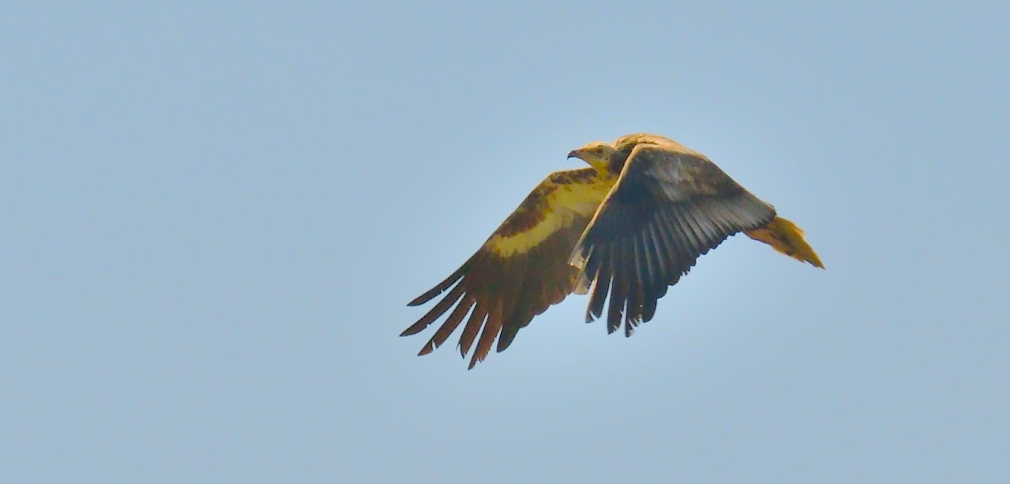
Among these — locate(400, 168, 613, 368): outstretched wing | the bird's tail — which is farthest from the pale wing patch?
the bird's tail

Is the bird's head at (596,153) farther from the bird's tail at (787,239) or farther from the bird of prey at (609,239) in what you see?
the bird's tail at (787,239)

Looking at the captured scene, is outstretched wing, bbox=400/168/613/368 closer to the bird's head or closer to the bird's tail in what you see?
the bird's head

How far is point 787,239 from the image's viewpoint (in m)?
15.1

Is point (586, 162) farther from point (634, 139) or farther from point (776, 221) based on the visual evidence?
point (776, 221)

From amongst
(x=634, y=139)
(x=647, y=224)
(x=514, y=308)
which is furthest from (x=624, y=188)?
(x=514, y=308)

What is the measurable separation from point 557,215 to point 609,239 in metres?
2.94

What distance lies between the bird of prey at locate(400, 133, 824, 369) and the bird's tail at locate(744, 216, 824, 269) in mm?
11

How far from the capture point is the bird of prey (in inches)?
518

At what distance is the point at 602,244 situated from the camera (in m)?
13.4

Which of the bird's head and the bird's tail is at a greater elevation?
the bird's head

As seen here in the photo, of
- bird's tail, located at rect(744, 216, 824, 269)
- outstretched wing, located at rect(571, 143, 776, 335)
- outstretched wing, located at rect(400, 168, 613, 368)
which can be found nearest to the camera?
outstretched wing, located at rect(571, 143, 776, 335)

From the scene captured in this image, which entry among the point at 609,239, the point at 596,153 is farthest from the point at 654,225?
the point at 596,153

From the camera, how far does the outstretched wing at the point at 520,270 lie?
51.6ft

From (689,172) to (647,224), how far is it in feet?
2.88
